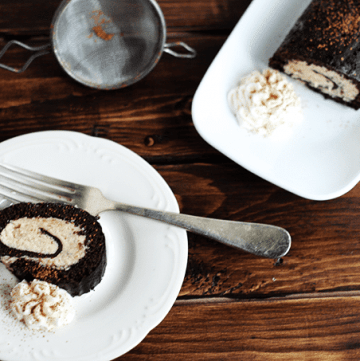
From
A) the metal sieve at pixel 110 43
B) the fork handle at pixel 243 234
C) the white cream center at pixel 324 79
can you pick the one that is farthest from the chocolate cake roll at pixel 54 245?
the white cream center at pixel 324 79

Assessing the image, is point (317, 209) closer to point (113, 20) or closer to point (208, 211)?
point (208, 211)

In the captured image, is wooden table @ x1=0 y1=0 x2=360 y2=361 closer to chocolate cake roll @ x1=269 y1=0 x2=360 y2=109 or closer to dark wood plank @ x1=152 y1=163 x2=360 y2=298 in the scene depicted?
dark wood plank @ x1=152 y1=163 x2=360 y2=298

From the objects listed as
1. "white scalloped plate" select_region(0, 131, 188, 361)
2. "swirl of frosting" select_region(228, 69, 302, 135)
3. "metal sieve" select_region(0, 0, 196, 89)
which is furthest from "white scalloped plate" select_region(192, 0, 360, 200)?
"white scalloped plate" select_region(0, 131, 188, 361)

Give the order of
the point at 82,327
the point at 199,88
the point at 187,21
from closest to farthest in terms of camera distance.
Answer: the point at 82,327
the point at 199,88
the point at 187,21

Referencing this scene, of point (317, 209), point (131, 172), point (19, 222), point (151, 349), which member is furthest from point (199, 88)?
point (151, 349)

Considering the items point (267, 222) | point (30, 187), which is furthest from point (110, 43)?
point (267, 222)

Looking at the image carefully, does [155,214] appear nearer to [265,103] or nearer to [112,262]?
[112,262]

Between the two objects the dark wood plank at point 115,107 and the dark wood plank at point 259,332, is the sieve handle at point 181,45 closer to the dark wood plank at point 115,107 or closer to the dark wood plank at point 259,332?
the dark wood plank at point 115,107
